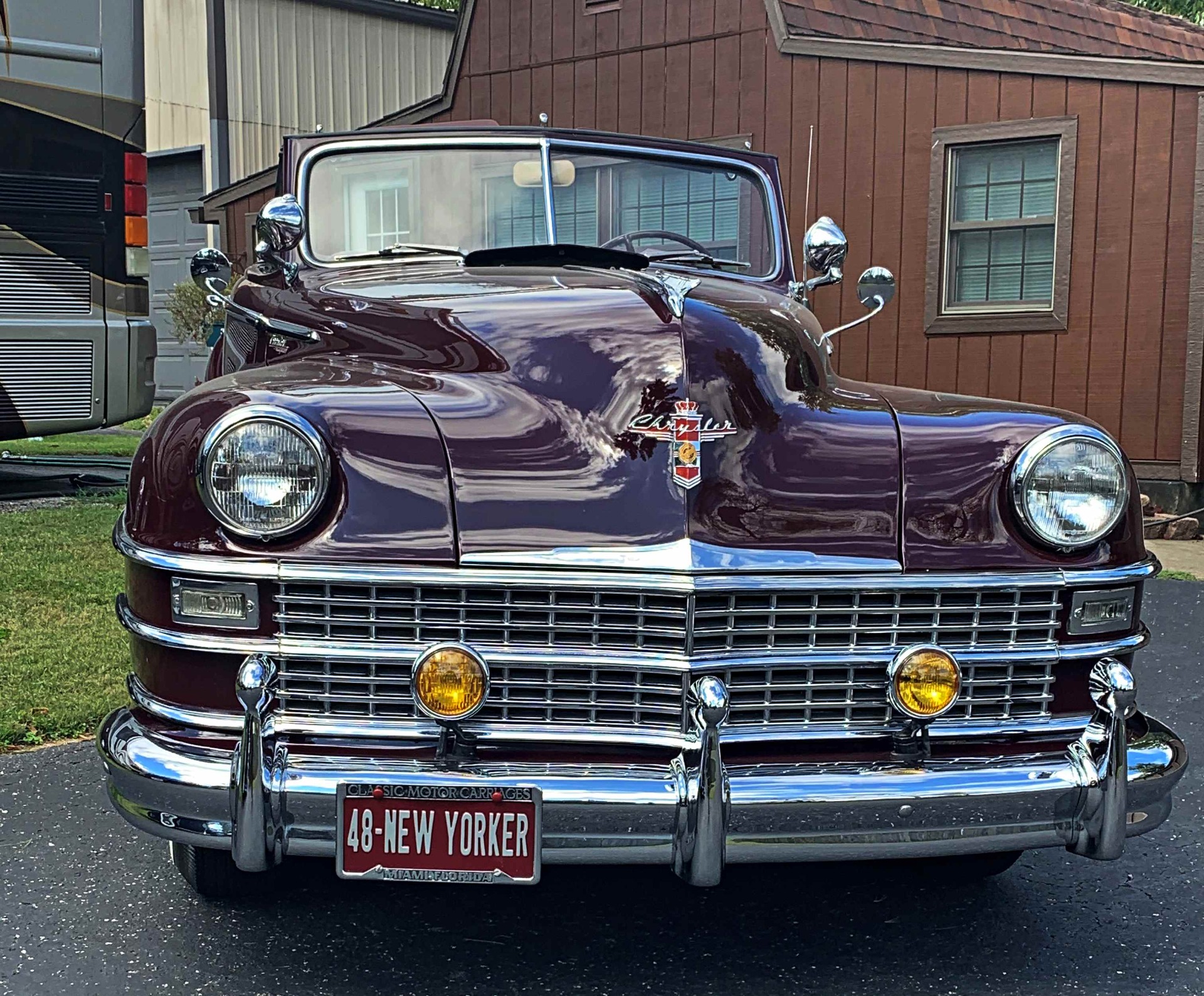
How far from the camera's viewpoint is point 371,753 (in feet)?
7.66

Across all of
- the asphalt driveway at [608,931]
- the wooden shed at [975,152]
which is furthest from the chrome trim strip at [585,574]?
the wooden shed at [975,152]

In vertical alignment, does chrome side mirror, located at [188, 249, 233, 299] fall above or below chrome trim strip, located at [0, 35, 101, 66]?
below

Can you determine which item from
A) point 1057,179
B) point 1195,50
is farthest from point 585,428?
point 1195,50

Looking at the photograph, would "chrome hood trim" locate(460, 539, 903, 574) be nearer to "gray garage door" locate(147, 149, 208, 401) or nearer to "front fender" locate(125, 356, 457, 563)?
"front fender" locate(125, 356, 457, 563)

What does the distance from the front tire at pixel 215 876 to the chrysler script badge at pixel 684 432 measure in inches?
48.2

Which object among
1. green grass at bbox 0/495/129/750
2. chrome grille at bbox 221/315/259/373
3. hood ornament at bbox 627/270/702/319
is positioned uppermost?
hood ornament at bbox 627/270/702/319

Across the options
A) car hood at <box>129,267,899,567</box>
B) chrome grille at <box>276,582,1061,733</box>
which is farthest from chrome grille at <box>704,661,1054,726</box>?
car hood at <box>129,267,899,567</box>

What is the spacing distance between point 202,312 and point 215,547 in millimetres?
13643

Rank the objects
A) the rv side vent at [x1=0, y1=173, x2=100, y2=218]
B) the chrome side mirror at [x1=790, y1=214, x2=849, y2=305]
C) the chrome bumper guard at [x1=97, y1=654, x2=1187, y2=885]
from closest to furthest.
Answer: the chrome bumper guard at [x1=97, y1=654, x2=1187, y2=885], the chrome side mirror at [x1=790, y1=214, x2=849, y2=305], the rv side vent at [x1=0, y1=173, x2=100, y2=218]

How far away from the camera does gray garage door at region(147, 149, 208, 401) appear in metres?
17.6

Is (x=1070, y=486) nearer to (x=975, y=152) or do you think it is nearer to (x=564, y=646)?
(x=564, y=646)

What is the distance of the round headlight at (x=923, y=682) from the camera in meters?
2.42

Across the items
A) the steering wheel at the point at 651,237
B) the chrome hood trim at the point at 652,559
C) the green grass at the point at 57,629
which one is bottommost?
the green grass at the point at 57,629

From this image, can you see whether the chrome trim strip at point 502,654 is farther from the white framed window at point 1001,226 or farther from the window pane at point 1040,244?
the window pane at point 1040,244
